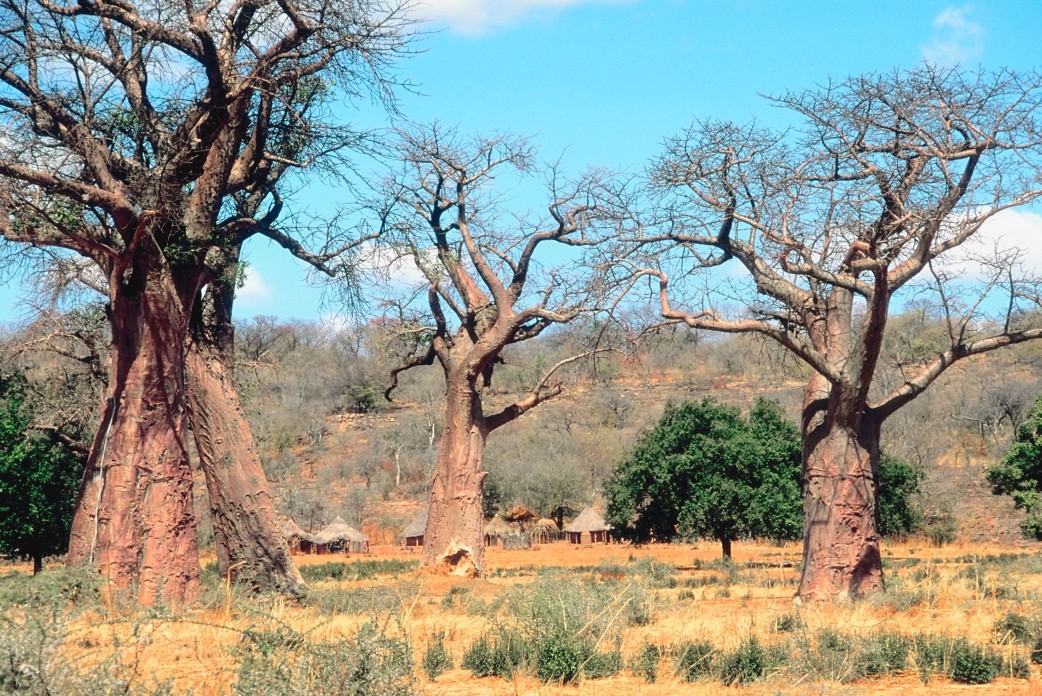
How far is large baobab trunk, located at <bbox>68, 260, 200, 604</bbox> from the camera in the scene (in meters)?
9.69

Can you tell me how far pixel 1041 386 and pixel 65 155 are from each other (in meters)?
43.8

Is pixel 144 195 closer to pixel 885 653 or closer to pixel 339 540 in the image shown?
pixel 885 653

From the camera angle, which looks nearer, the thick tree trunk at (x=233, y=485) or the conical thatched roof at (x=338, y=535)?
the thick tree trunk at (x=233, y=485)

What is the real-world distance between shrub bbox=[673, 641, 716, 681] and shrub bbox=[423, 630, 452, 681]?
5.22 feet

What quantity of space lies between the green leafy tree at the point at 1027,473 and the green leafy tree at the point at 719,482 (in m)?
2.36

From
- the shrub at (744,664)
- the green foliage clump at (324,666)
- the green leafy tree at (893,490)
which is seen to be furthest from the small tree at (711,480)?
the green foliage clump at (324,666)

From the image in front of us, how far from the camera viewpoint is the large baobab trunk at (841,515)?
12.0 meters

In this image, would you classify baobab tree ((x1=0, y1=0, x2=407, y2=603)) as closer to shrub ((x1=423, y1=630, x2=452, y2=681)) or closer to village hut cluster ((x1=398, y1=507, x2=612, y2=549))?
shrub ((x1=423, y1=630, x2=452, y2=681))

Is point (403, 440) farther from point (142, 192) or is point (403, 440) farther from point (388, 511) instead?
point (142, 192)

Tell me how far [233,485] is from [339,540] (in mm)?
28071

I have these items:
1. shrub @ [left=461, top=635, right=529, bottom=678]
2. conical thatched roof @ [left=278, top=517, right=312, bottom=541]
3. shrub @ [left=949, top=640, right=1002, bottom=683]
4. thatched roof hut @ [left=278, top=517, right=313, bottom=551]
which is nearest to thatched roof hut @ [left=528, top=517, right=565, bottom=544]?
thatched roof hut @ [left=278, top=517, right=313, bottom=551]

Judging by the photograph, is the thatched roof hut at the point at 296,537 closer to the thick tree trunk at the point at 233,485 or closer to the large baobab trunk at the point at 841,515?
the thick tree trunk at the point at 233,485

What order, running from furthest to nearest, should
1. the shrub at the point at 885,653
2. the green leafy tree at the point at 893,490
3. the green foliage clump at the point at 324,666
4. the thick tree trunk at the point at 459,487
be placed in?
the green leafy tree at the point at 893,490, the thick tree trunk at the point at 459,487, the shrub at the point at 885,653, the green foliage clump at the point at 324,666

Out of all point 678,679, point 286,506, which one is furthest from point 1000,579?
point 286,506
